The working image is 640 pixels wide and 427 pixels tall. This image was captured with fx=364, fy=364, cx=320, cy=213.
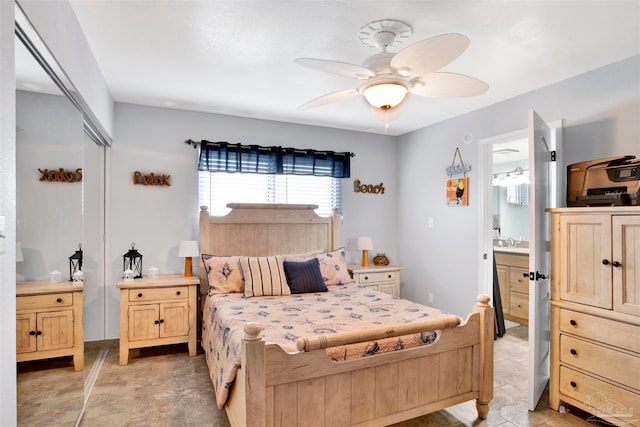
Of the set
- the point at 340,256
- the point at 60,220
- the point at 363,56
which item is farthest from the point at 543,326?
the point at 60,220

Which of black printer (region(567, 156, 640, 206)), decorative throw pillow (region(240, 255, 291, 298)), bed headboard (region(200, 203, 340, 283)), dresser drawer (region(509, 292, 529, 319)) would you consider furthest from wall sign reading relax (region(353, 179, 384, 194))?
black printer (region(567, 156, 640, 206))

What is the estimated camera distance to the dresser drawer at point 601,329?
6.96 feet

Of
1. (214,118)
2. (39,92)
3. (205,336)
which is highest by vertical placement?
(214,118)

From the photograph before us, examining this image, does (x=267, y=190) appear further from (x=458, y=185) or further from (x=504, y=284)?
(x=504, y=284)

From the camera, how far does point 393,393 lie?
2072 mm

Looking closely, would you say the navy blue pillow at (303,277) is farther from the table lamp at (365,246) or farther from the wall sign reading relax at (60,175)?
the wall sign reading relax at (60,175)

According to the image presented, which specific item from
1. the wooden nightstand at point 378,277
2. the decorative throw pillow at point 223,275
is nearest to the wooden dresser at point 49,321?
the decorative throw pillow at point 223,275

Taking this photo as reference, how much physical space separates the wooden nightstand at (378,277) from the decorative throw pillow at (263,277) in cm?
112

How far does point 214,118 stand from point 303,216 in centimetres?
146

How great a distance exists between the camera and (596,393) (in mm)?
2279

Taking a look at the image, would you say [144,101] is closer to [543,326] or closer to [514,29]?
[514,29]

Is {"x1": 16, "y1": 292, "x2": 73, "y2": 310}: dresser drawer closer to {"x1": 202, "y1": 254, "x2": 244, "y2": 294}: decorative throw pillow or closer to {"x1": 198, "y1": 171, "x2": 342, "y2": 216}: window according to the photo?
{"x1": 202, "y1": 254, "x2": 244, "y2": 294}: decorative throw pillow

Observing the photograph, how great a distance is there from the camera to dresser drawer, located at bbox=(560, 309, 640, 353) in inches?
83.5

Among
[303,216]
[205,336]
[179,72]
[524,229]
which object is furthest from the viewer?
[524,229]
